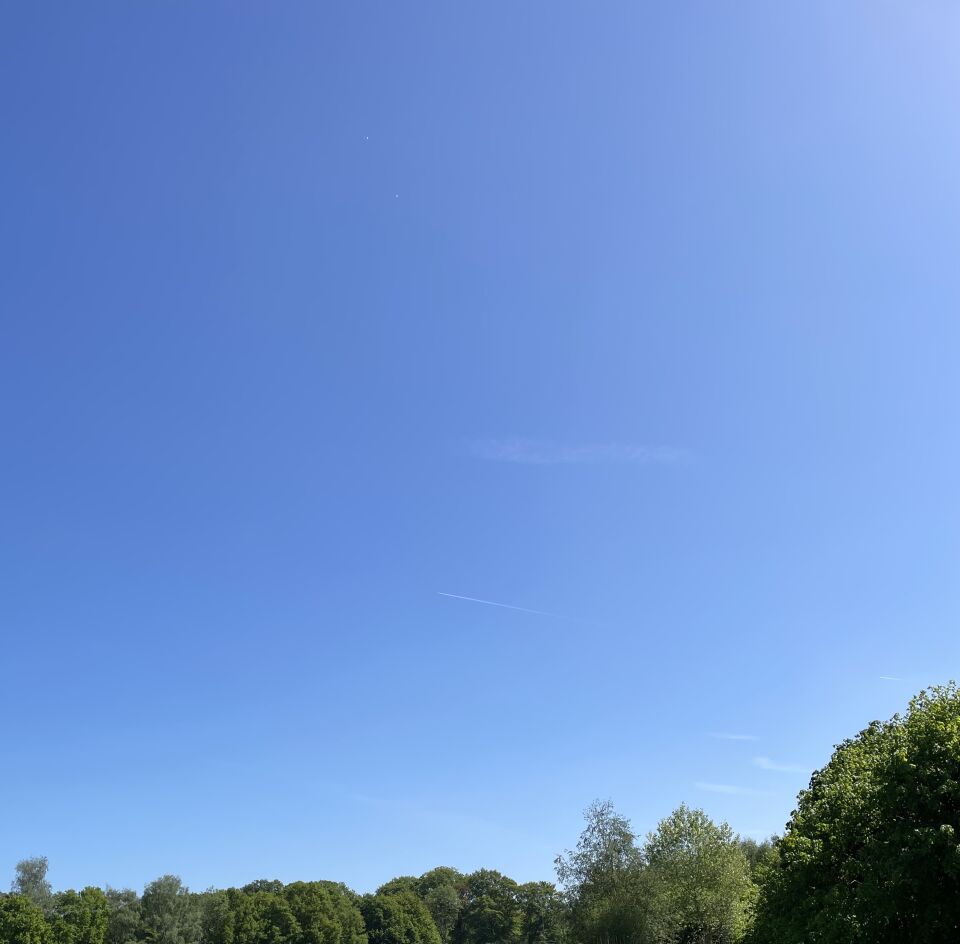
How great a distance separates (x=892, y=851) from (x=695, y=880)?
169 feet

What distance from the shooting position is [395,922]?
160 m

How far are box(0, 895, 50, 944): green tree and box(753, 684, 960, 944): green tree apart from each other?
9012 centimetres

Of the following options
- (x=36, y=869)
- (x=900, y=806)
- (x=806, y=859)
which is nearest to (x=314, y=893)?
(x=36, y=869)

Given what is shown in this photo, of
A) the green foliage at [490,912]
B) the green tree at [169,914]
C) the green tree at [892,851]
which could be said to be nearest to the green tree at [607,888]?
the green tree at [892,851]

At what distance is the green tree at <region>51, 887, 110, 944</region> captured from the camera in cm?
9400

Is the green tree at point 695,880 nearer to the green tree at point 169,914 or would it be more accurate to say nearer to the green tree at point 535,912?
the green tree at point 535,912

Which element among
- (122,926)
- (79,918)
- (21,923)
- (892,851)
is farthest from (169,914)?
(892,851)

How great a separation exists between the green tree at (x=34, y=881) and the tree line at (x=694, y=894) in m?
0.23

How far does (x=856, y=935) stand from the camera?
2923 centimetres

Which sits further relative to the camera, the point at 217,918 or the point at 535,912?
the point at 535,912

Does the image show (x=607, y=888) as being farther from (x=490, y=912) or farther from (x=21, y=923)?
(x=490, y=912)

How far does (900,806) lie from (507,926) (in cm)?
17656

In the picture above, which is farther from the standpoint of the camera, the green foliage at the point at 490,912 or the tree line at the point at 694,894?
the green foliage at the point at 490,912

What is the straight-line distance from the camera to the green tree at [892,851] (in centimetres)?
2716
